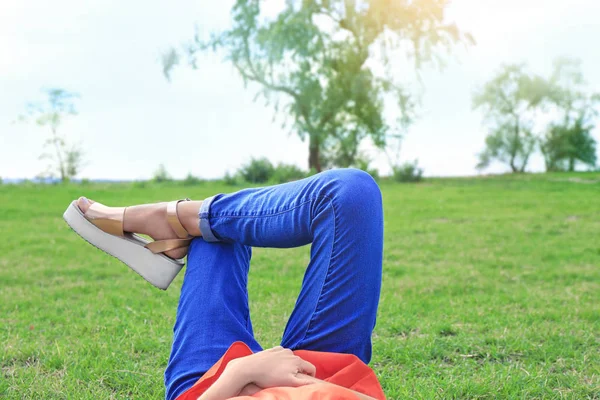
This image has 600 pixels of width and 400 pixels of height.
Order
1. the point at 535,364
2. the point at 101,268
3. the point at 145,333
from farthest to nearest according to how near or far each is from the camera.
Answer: the point at 101,268, the point at 145,333, the point at 535,364

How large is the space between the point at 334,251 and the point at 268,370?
38 centimetres

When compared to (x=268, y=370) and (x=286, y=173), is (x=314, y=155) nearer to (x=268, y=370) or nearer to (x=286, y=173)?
(x=286, y=173)

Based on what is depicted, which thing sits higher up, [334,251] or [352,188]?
[352,188]

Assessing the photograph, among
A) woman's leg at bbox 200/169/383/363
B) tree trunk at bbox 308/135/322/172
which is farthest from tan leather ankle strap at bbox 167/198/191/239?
tree trunk at bbox 308/135/322/172

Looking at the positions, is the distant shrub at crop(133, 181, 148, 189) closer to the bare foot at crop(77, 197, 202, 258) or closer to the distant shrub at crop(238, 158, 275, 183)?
the distant shrub at crop(238, 158, 275, 183)

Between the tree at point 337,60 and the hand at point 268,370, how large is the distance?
51.1ft

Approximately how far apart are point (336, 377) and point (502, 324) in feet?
7.13

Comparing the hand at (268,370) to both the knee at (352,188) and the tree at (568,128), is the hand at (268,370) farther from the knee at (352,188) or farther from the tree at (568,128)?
the tree at (568,128)

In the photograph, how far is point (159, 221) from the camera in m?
2.14

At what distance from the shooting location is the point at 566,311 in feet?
12.4

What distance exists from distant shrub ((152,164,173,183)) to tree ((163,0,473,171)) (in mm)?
3695

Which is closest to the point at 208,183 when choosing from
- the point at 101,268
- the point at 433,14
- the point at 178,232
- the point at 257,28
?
the point at 257,28

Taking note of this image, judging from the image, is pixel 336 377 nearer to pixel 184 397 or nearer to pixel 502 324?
pixel 184 397

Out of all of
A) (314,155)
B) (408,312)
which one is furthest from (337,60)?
(408,312)
